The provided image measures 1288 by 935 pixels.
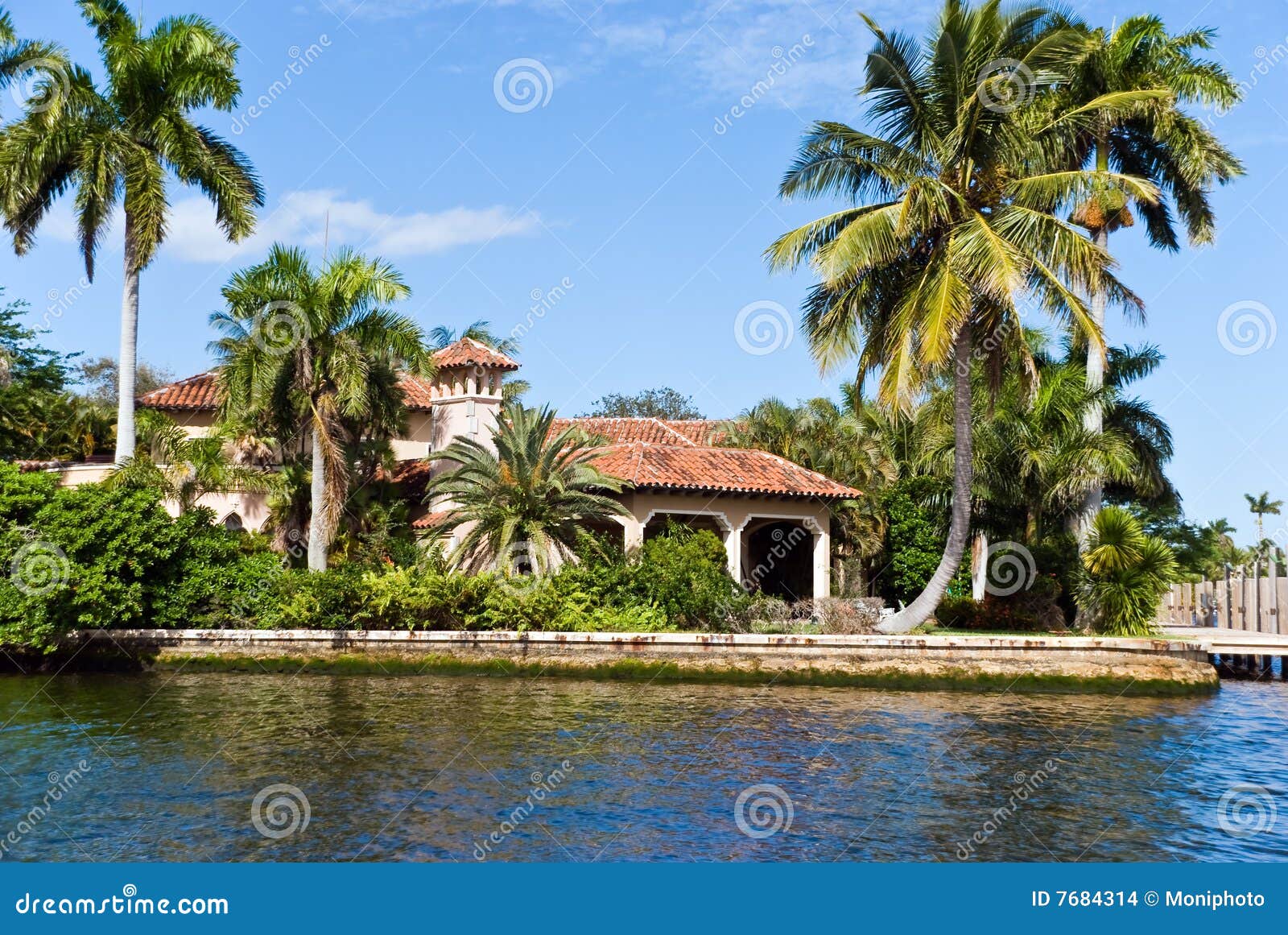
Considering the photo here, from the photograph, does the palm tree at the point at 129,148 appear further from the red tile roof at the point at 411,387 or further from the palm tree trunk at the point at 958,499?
the palm tree trunk at the point at 958,499

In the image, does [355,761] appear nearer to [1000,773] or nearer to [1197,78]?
[1000,773]

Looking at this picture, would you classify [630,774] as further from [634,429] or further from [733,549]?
[634,429]

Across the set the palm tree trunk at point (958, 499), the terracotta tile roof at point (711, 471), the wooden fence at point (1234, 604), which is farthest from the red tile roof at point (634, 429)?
the wooden fence at point (1234, 604)

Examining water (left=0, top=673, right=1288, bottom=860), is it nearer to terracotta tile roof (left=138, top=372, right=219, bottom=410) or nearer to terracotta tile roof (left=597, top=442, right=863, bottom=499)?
terracotta tile roof (left=597, top=442, right=863, bottom=499)

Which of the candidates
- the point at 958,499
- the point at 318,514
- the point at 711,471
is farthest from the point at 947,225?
the point at 318,514

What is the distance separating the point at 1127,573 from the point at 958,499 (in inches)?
140

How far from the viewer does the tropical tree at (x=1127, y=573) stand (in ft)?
76.4

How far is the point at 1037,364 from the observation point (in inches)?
1162

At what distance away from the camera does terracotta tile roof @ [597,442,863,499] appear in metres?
28.0

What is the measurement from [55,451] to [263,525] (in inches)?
345

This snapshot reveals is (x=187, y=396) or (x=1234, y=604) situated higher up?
(x=187, y=396)

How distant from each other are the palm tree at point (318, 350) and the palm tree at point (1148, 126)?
1596cm

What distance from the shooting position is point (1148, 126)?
28609 millimetres

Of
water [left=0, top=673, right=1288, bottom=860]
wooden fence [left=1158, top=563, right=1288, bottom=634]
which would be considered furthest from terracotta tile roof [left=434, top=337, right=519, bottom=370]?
wooden fence [left=1158, top=563, right=1288, bottom=634]
